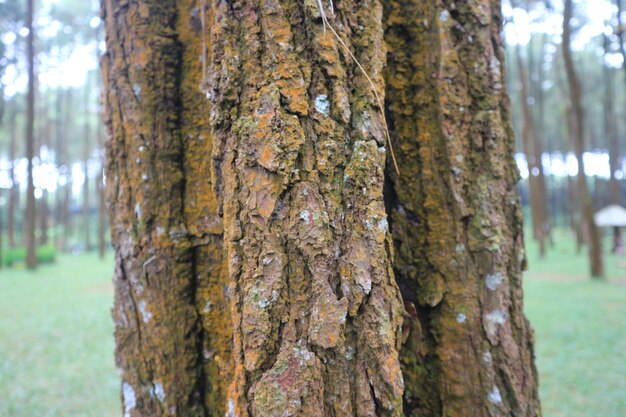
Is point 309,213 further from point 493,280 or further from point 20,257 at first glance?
point 20,257

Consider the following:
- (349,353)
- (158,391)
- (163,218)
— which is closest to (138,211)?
(163,218)

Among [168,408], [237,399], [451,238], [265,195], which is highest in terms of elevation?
[265,195]

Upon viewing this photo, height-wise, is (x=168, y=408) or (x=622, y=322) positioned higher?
(x=168, y=408)

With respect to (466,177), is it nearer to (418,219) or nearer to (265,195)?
(418,219)

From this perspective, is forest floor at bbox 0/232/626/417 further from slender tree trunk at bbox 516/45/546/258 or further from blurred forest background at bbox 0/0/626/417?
slender tree trunk at bbox 516/45/546/258

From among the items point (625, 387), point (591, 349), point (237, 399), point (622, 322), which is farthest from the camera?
point (622, 322)

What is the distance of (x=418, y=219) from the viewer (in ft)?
4.11

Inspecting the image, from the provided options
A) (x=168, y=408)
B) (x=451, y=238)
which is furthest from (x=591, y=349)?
(x=168, y=408)

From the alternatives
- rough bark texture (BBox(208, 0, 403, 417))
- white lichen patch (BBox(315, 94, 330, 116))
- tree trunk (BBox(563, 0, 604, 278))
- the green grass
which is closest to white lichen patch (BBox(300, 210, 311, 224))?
rough bark texture (BBox(208, 0, 403, 417))

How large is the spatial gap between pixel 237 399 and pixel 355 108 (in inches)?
25.4

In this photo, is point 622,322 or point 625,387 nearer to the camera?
point 625,387

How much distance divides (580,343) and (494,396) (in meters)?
5.27

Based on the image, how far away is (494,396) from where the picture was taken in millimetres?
1197

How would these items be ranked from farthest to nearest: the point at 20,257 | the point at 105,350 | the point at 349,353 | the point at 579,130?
the point at 20,257
the point at 579,130
the point at 105,350
the point at 349,353
